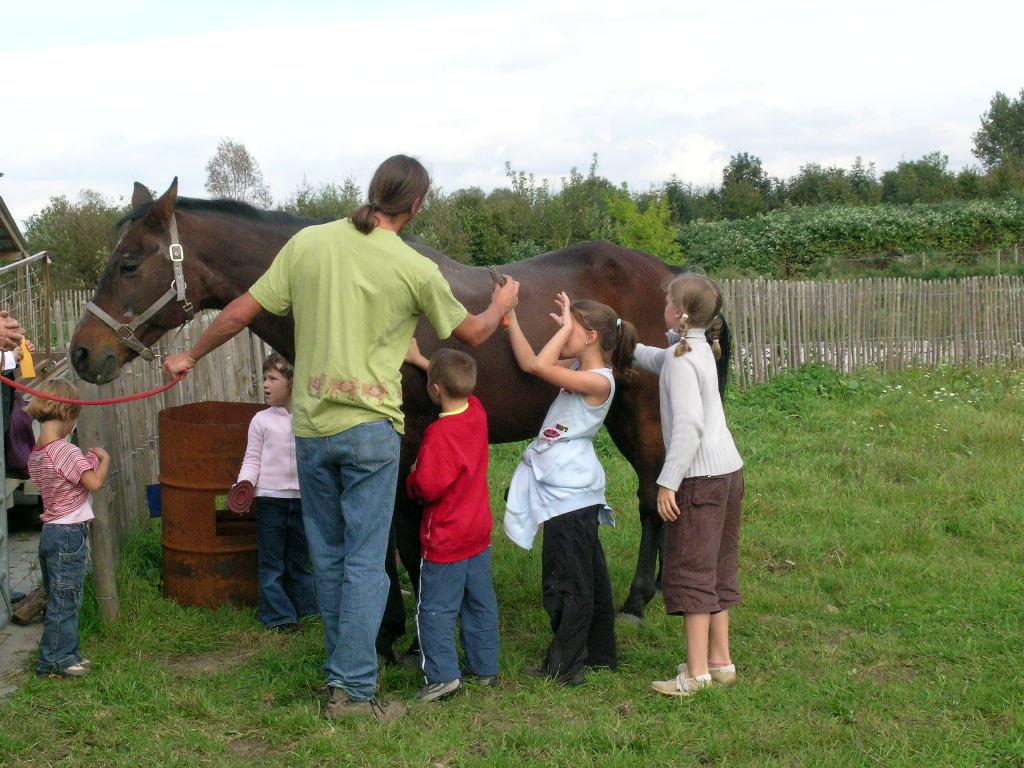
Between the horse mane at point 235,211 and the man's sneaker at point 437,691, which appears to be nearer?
the man's sneaker at point 437,691

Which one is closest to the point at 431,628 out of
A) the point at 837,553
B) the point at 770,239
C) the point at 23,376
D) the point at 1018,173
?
the point at 837,553

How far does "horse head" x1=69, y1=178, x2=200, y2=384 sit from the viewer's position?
391 cm

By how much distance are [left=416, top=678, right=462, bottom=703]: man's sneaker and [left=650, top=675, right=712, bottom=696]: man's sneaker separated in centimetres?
82

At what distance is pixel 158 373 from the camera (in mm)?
6312

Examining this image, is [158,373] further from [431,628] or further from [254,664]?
[431,628]

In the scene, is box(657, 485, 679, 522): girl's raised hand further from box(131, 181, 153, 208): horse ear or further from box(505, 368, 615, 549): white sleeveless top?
box(131, 181, 153, 208): horse ear

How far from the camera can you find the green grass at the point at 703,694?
3367mm

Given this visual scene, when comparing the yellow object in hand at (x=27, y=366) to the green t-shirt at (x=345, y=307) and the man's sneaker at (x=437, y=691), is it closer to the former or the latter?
the green t-shirt at (x=345, y=307)

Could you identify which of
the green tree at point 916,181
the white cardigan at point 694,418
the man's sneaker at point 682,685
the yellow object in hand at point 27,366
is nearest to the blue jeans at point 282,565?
the yellow object in hand at point 27,366

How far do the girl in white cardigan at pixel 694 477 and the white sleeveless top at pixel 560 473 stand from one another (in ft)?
1.06

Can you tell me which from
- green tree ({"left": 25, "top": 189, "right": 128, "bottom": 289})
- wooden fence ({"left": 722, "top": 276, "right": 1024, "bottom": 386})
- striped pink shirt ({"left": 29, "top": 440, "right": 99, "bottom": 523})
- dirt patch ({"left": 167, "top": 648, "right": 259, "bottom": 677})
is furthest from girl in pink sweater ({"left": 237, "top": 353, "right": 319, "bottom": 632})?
green tree ({"left": 25, "top": 189, "right": 128, "bottom": 289})

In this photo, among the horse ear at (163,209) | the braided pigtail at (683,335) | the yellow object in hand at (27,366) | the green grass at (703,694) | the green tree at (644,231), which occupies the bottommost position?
the green grass at (703,694)

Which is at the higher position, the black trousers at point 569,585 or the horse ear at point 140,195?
the horse ear at point 140,195

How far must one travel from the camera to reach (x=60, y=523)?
160 inches
